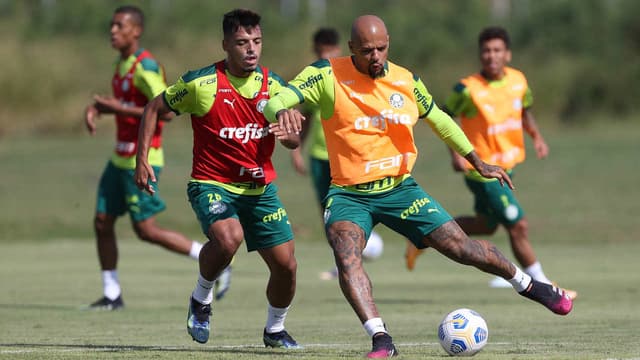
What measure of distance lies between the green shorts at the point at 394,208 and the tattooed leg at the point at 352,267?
17 centimetres

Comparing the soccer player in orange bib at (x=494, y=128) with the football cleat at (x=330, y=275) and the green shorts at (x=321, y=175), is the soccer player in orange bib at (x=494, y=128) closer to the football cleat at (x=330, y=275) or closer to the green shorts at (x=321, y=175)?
the green shorts at (x=321, y=175)

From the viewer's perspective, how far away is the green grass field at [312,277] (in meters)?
10.2

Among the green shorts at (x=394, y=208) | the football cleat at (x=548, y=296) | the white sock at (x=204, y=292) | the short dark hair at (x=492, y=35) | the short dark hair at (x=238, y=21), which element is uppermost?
the short dark hair at (x=238, y=21)

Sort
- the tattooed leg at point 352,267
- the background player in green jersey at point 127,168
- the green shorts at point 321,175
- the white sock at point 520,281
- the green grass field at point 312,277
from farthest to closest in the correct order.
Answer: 1. the green shorts at point 321,175
2. the background player in green jersey at point 127,168
3. the green grass field at point 312,277
4. the white sock at point 520,281
5. the tattooed leg at point 352,267

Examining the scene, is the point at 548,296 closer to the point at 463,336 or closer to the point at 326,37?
the point at 463,336

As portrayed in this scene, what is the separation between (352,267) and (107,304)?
558 centimetres

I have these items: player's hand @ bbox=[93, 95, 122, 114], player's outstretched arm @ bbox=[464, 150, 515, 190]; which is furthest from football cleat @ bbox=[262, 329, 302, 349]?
player's hand @ bbox=[93, 95, 122, 114]

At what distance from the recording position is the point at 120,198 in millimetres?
14398

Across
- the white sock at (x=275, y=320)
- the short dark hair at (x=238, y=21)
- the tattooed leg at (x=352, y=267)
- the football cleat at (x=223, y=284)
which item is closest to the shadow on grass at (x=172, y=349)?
the white sock at (x=275, y=320)

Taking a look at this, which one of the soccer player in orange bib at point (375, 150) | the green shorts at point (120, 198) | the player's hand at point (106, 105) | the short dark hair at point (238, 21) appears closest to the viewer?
the soccer player in orange bib at point (375, 150)

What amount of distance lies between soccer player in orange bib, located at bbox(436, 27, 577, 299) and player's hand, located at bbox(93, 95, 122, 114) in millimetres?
3759

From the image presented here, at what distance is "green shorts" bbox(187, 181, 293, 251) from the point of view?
32.9 ft

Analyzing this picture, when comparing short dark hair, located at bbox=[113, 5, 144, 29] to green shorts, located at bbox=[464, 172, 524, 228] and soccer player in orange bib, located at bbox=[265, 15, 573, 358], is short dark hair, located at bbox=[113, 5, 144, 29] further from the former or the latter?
soccer player in orange bib, located at bbox=[265, 15, 573, 358]

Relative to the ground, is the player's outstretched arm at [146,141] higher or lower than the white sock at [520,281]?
higher
